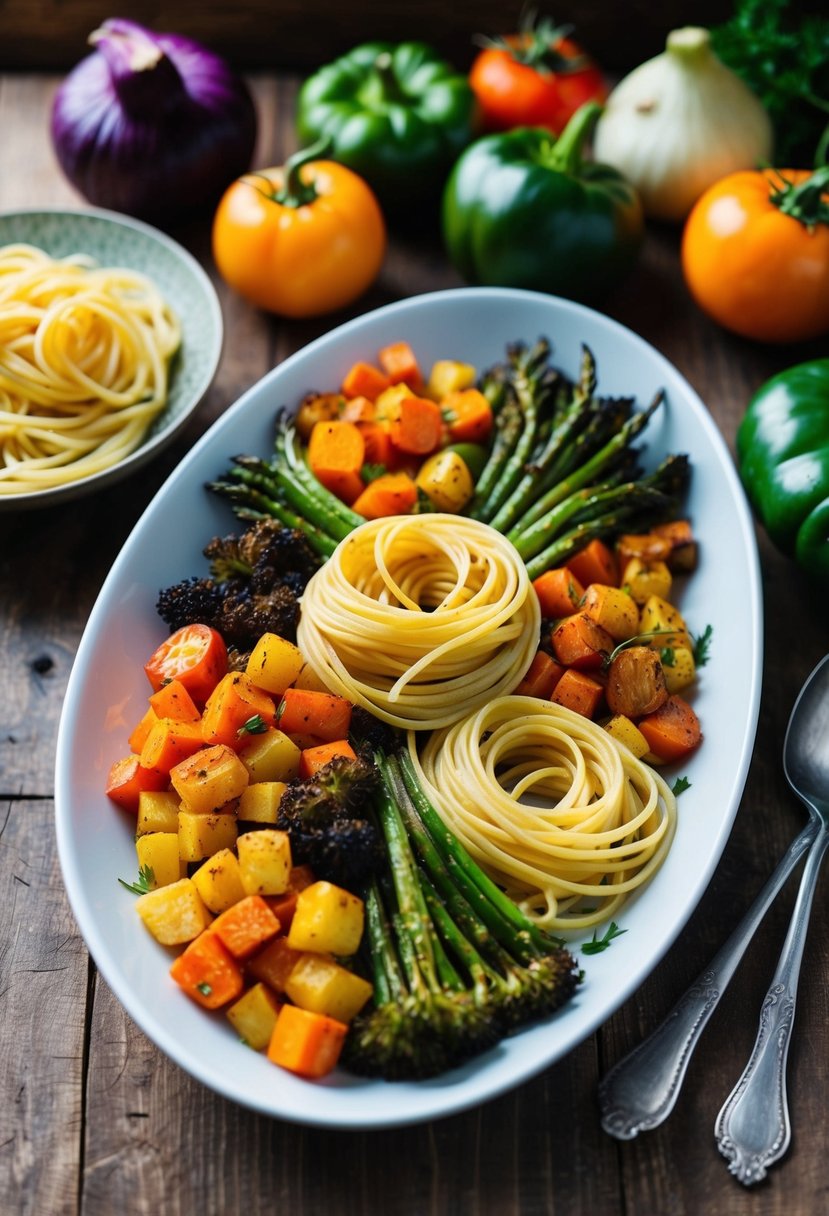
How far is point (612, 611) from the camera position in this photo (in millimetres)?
3467

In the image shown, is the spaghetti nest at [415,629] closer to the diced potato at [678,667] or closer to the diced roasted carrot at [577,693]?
the diced roasted carrot at [577,693]

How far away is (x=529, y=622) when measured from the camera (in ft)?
11.3

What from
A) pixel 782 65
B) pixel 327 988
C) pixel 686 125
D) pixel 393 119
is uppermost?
pixel 782 65

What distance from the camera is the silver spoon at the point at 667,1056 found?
2793 mm

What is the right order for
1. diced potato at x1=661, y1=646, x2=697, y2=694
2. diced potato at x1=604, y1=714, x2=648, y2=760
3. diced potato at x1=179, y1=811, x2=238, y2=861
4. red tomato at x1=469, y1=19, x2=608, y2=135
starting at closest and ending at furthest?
diced potato at x1=179, y1=811, x2=238, y2=861 < diced potato at x1=604, y1=714, x2=648, y2=760 < diced potato at x1=661, y1=646, x2=697, y2=694 < red tomato at x1=469, y1=19, x2=608, y2=135

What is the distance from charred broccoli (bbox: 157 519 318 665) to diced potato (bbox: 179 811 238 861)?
21.9 inches

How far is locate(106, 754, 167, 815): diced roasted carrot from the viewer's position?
3.05 m

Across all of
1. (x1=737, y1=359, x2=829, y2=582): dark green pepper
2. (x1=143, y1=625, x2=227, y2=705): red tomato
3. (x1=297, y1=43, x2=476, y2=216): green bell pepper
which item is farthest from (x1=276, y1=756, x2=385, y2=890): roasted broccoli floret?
(x1=297, y1=43, x2=476, y2=216): green bell pepper

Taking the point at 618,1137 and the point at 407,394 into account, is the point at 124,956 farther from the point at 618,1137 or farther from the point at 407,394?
the point at 407,394

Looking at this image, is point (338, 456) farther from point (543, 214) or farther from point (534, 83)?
point (534, 83)

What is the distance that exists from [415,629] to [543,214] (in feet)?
→ 6.82

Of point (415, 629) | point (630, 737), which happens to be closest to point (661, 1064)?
point (630, 737)

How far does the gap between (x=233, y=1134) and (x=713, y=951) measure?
1.41 m

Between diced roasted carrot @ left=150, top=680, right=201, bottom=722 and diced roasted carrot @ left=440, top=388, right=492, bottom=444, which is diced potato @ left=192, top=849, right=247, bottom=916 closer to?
diced roasted carrot @ left=150, top=680, right=201, bottom=722
